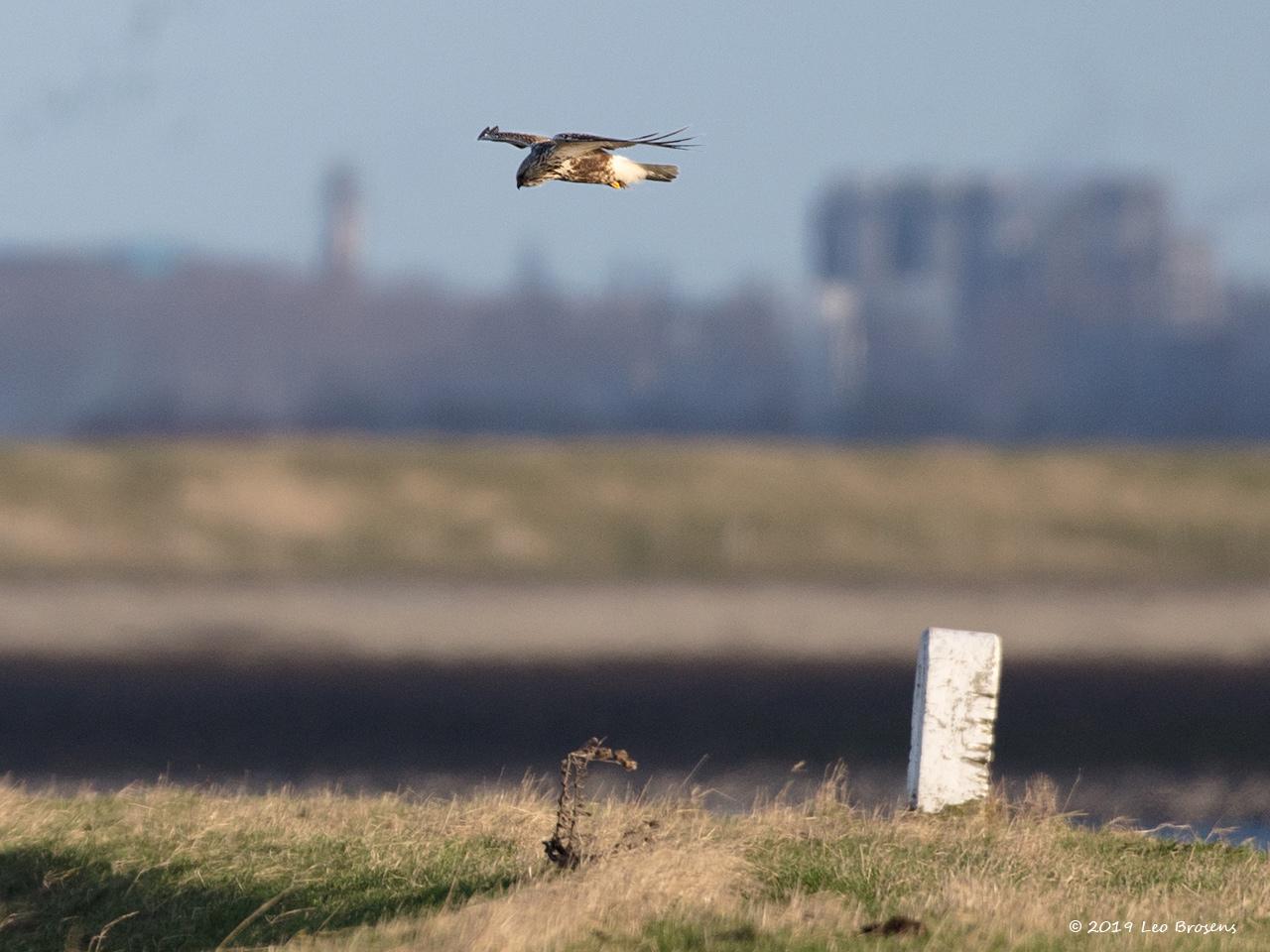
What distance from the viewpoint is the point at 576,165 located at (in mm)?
14023

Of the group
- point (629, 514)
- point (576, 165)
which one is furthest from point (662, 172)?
point (629, 514)

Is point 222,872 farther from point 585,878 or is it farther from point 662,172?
point 662,172

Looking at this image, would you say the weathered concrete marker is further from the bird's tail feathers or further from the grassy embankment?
the bird's tail feathers

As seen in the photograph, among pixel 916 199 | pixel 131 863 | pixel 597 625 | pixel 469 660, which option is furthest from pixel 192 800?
pixel 916 199

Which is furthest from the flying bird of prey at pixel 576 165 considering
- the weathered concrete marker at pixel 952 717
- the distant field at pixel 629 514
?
the distant field at pixel 629 514

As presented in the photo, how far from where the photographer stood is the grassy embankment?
11.5 m

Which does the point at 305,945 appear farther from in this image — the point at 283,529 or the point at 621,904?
the point at 283,529

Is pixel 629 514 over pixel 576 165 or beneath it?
beneath

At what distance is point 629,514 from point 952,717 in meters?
44.3

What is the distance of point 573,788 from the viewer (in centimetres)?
1344

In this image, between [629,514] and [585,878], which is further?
[629,514]

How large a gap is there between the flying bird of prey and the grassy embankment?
4.38m

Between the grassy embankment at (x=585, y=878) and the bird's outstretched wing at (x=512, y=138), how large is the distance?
473 cm

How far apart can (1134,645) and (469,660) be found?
1468cm
